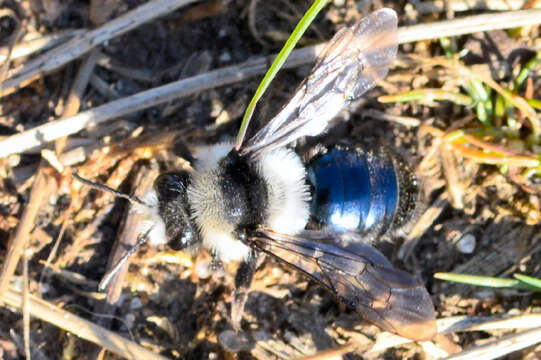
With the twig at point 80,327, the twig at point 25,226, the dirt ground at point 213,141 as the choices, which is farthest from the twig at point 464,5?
the twig at point 80,327

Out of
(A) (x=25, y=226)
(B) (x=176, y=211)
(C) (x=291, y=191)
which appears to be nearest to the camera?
(B) (x=176, y=211)

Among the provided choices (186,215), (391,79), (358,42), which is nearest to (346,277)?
(186,215)

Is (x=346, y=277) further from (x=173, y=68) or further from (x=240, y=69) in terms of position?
(x=173, y=68)

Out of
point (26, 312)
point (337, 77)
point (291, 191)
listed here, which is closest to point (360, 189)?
point (291, 191)

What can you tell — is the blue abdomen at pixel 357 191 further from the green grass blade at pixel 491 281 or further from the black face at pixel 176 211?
the black face at pixel 176 211

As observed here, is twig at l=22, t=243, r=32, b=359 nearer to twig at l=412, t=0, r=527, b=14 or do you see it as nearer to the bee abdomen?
the bee abdomen

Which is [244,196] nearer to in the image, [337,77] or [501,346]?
[337,77]

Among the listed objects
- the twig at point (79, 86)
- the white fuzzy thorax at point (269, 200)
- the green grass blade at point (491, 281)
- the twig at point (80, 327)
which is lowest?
the twig at point (80, 327)
